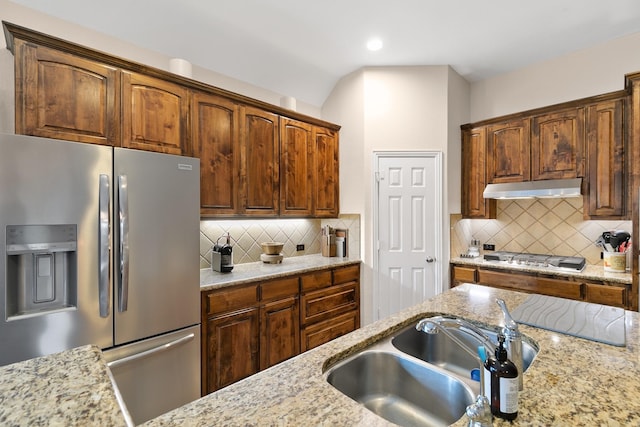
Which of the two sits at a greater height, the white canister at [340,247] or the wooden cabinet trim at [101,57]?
the wooden cabinet trim at [101,57]

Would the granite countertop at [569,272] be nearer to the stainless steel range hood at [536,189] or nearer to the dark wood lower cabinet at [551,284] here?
the dark wood lower cabinet at [551,284]

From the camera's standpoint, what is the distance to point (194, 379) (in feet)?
6.53

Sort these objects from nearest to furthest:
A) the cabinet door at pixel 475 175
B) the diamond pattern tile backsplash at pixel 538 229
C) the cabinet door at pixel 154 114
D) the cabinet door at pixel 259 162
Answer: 1. the cabinet door at pixel 154 114
2. the cabinet door at pixel 259 162
3. the diamond pattern tile backsplash at pixel 538 229
4. the cabinet door at pixel 475 175

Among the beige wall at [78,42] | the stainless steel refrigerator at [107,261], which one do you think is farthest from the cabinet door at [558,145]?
the stainless steel refrigerator at [107,261]

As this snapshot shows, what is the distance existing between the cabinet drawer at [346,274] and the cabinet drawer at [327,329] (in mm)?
359

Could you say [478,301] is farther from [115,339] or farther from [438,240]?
[115,339]

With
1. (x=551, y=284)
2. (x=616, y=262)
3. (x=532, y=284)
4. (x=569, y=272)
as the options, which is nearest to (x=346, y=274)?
(x=532, y=284)

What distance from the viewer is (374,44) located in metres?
2.94

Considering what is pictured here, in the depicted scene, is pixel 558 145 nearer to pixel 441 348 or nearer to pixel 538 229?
pixel 538 229

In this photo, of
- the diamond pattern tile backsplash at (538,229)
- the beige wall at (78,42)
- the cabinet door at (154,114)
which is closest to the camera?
the beige wall at (78,42)

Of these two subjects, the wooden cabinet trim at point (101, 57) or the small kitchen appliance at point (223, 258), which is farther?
the small kitchen appliance at point (223, 258)

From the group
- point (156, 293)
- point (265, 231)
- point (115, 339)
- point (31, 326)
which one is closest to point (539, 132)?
point (265, 231)

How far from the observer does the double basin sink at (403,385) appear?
3.38 ft

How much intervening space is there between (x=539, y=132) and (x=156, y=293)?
370 centimetres
